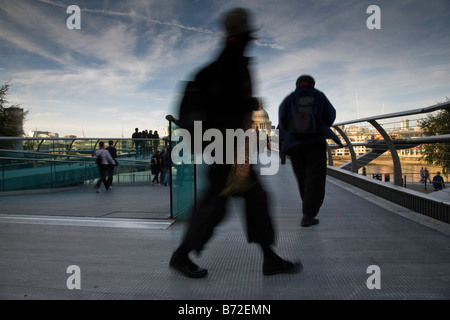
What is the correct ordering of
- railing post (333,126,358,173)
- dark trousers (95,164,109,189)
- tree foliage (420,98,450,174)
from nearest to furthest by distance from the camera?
1. tree foliage (420,98,450,174)
2. railing post (333,126,358,173)
3. dark trousers (95,164,109,189)

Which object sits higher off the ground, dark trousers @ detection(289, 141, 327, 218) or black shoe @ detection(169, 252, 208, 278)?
dark trousers @ detection(289, 141, 327, 218)

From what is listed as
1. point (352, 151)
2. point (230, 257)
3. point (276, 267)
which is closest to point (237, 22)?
point (276, 267)

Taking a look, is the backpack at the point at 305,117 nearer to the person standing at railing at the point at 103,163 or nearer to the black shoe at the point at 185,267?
the black shoe at the point at 185,267

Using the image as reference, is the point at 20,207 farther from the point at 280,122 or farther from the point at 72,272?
the point at 280,122

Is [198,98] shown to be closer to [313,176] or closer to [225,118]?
[225,118]

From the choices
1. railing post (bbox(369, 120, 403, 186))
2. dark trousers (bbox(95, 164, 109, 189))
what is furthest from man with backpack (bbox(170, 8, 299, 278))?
dark trousers (bbox(95, 164, 109, 189))

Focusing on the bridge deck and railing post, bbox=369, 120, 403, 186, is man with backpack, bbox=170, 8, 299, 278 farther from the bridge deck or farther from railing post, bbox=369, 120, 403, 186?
railing post, bbox=369, 120, 403, 186

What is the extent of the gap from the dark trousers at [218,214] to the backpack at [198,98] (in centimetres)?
35

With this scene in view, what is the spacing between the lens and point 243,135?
7.86 feet

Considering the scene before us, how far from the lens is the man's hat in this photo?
236 centimetres

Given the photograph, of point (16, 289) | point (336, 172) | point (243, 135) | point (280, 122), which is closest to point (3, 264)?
point (16, 289)

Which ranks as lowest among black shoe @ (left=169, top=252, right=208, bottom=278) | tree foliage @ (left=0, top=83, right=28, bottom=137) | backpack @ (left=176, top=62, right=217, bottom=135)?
black shoe @ (left=169, top=252, right=208, bottom=278)

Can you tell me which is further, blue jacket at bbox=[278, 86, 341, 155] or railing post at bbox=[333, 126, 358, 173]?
railing post at bbox=[333, 126, 358, 173]

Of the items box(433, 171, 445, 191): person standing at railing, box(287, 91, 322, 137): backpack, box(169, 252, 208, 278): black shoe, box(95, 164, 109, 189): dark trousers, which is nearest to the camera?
box(169, 252, 208, 278): black shoe
